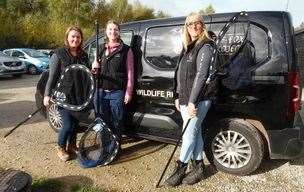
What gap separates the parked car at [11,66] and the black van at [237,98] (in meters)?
13.3

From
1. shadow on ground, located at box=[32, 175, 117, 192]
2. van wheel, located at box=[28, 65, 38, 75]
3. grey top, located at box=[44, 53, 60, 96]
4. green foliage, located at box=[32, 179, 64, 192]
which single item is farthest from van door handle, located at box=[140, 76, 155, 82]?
van wheel, located at box=[28, 65, 38, 75]

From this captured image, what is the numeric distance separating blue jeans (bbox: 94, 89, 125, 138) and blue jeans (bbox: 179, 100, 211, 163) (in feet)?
3.55

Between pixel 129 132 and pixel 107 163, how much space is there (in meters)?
0.62

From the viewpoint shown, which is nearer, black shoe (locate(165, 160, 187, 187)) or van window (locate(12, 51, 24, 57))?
black shoe (locate(165, 160, 187, 187))

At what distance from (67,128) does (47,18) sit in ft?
119

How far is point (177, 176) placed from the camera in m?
5.07

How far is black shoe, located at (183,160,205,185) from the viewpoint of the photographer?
513 cm

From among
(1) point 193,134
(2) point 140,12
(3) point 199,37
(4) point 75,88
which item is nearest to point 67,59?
(4) point 75,88

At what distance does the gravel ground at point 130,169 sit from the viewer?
5.13 metres

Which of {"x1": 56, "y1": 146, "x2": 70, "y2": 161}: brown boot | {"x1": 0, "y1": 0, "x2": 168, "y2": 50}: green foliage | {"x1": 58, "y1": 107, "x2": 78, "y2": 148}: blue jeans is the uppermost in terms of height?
{"x1": 0, "y1": 0, "x2": 168, "y2": 50}: green foliage

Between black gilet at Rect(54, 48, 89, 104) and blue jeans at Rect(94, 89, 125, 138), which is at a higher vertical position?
black gilet at Rect(54, 48, 89, 104)

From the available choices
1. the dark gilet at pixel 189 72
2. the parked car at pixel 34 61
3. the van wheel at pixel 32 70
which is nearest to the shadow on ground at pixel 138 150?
the dark gilet at pixel 189 72

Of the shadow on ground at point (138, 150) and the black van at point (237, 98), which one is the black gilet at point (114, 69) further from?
the shadow on ground at point (138, 150)

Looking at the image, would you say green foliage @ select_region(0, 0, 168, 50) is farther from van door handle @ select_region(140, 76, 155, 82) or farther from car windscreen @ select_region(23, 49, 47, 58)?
van door handle @ select_region(140, 76, 155, 82)
